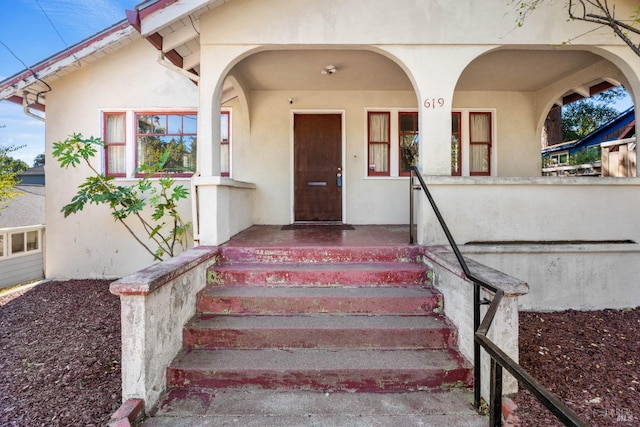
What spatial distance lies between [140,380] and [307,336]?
52.1 inches

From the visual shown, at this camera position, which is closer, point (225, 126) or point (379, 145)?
point (225, 126)

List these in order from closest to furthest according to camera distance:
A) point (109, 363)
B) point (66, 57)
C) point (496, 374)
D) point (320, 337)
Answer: point (496, 374)
point (320, 337)
point (109, 363)
point (66, 57)

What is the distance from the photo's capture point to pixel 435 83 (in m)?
4.25

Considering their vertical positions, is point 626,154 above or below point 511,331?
above

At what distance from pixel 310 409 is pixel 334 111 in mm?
5561

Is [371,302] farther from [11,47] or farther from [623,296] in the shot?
[11,47]

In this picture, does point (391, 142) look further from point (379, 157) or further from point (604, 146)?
point (604, 146)

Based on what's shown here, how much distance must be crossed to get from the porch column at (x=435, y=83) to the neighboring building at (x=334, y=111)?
0.06 feet

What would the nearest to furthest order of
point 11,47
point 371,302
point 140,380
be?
point 140,380 → point 371,302 → point 11,47

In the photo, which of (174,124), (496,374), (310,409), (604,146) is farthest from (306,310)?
(604,146)

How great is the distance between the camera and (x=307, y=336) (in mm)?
3002

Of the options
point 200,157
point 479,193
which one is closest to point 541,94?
point 479,193

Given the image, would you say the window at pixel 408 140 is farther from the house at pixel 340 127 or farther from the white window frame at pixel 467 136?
the white window frame at pixel 467 136

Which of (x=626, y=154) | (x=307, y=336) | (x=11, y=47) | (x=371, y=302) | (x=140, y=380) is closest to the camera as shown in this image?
(x=140, y=380)
